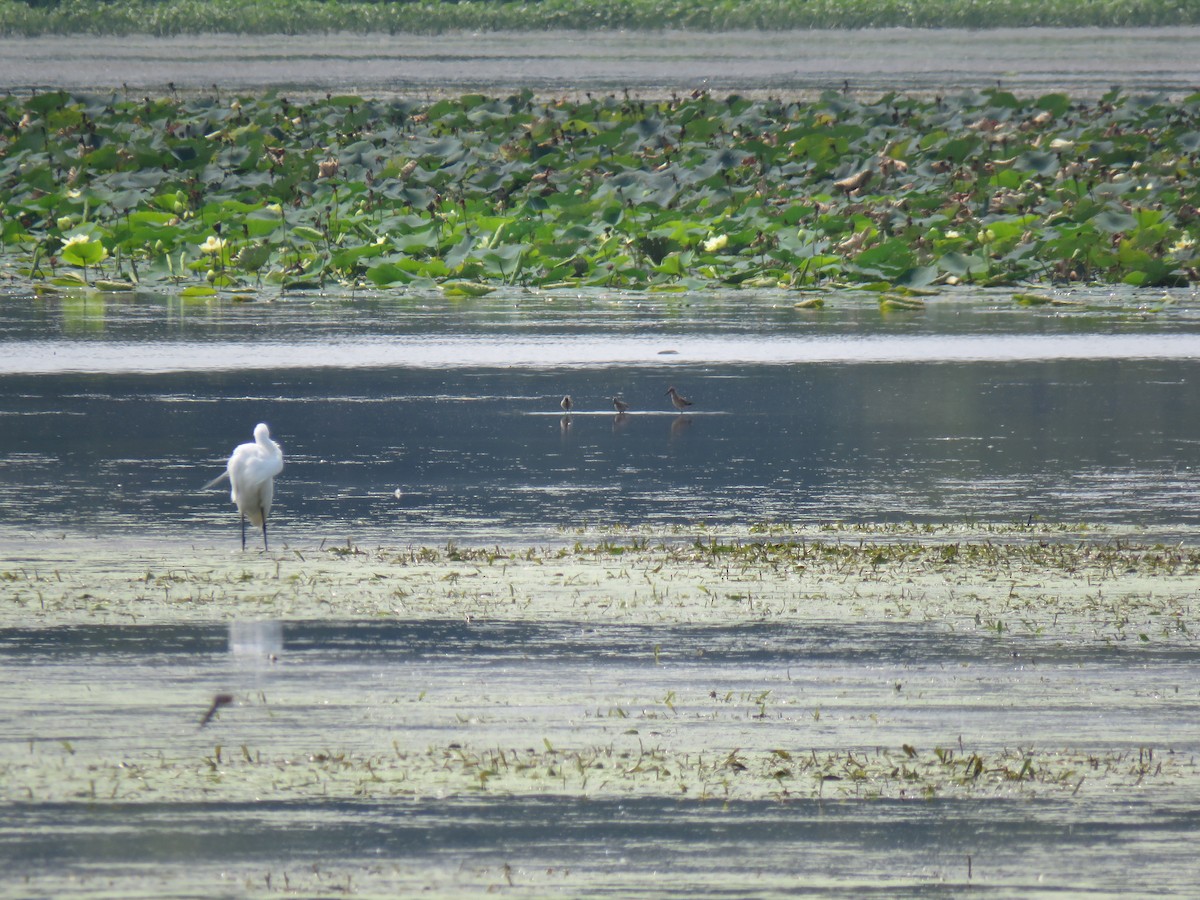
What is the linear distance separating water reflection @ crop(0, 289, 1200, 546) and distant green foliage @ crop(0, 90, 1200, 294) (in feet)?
6.84

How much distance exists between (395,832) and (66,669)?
1.78m

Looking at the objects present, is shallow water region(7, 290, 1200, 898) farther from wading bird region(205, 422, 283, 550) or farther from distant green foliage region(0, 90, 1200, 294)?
distant green foliage region(0, 90, 1200, 294)

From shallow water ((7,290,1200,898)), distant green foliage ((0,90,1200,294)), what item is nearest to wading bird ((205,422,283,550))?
shallow water ((7,290,1200,898))

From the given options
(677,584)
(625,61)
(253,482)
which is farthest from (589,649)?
(625,61)

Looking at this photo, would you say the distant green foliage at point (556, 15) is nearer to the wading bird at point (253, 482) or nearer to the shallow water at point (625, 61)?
the shallow water at point (625, 61)

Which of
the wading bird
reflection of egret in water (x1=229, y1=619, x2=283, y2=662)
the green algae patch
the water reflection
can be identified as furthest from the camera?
the water reflection

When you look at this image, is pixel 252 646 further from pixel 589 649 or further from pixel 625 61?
pixel 625 61

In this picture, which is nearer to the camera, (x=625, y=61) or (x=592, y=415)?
(x=592, y=415)

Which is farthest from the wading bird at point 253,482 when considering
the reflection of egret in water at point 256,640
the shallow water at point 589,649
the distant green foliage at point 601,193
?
the distant green foliage at point 601,193

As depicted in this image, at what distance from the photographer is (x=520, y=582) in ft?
24.3

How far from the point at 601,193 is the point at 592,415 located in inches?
472

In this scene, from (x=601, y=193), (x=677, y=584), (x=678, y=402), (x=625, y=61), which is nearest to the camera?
(x=677, y=584)

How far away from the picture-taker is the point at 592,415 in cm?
1189

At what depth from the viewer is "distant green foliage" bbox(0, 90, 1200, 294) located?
64.8 ft
